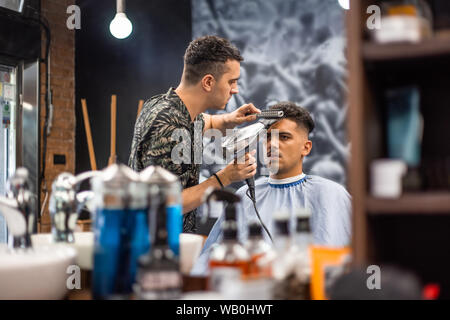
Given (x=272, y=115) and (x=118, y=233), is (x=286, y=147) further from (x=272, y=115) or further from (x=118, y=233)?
(x=118, y=233)

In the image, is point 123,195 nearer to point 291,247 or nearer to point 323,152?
point 291,247

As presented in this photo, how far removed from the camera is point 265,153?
2820 mm

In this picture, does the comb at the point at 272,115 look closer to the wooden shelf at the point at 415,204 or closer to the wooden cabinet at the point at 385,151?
the wooden cabinet at the point at 385,151

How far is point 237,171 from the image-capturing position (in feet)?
7.36

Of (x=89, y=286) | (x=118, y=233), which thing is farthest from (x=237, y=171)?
(x=118, y=233)

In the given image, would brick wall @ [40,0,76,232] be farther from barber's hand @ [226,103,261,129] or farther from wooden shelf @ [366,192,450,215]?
wooden shelf @ [366,192,450,215]

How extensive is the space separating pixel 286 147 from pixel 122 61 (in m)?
2.87

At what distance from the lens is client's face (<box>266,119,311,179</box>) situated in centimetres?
270

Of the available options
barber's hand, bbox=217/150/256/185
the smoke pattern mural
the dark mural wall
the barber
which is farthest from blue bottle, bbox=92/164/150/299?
the dark mural wall

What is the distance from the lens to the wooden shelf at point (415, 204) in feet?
2.57

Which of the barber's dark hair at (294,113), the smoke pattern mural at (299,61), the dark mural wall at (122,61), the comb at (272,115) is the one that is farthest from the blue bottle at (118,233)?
the dark mural wall at (122,61)

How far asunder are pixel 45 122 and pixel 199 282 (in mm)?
4121

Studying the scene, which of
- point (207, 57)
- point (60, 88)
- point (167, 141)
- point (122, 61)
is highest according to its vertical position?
point (122, 61)

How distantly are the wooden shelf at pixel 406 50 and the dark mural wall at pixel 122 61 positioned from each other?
409cm
